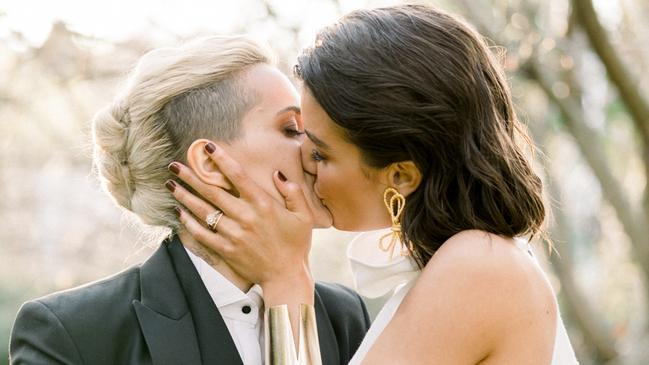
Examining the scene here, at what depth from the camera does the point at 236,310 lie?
368 centimetres

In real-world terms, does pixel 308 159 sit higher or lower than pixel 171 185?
higher

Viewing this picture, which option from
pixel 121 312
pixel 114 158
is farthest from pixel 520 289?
pixel 114 158

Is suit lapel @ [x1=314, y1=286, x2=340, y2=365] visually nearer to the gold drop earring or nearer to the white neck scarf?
the white neck scarf

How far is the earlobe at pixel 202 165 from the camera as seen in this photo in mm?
3682

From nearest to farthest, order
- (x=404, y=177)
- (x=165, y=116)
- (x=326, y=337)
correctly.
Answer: (x=404, y=177) → (x=165, y=116) → (x=326, y=337)

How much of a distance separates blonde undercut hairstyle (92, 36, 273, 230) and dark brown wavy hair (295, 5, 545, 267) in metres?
0.61

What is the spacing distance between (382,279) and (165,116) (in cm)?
103

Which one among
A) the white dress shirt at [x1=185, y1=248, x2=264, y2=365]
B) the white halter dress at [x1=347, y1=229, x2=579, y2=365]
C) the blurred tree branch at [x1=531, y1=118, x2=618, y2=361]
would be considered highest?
the white halter dress at [x1=347, y1=229, x2=579, y2=365]

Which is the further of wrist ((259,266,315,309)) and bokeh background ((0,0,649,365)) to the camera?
bokeh background ((0,0,649,365))

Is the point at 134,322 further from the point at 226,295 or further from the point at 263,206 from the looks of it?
the point at 263,206

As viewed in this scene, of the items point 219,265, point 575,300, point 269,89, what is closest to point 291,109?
point 269,89

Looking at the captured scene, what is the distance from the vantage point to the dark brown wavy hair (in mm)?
3160

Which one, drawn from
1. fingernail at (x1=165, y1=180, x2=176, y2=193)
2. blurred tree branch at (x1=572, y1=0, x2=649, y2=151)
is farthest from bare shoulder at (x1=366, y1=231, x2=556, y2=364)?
blurred tree branch at (x1=572, y1=0, x2=649, y2=151)

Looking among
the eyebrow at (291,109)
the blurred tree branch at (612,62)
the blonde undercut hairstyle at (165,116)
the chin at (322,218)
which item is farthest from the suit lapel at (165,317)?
the blurred tree branch at (612,62)
